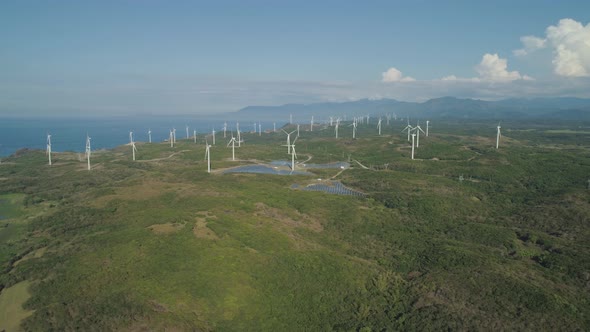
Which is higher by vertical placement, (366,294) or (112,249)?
(112,249)

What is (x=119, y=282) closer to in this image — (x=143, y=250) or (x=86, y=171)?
(x=143, y=250)

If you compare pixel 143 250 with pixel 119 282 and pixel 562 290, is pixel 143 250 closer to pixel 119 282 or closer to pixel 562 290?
pixel 119 282

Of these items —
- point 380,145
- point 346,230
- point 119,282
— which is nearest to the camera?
point 119,282

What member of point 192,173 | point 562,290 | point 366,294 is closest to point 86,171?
point 192,173

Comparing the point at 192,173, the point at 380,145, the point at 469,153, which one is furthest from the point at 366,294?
the point at 380,145

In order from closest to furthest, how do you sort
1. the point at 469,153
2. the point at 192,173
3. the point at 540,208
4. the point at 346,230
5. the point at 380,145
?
the point at 346,230 → the point at 540,208 → the point at 192,173 → the point at 469,153 → the point at 380,145

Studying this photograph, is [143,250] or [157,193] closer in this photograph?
[143,250]
